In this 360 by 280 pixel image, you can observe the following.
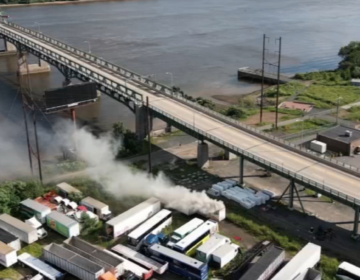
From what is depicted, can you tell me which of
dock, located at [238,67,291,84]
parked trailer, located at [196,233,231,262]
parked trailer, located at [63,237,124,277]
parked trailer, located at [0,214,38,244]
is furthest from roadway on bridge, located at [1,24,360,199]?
dock, located at [238,67,291,84]

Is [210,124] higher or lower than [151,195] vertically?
higher

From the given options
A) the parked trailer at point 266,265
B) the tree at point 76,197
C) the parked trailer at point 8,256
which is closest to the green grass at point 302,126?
the tree at point 76,197

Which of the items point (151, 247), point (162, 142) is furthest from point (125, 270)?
point (162, 142)

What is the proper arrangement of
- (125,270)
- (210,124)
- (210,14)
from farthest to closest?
(210,14)
(210,124)
(125,270)

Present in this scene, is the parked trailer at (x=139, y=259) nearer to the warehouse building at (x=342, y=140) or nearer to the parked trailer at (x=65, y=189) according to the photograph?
the parked trailer at (x=65, y=189)

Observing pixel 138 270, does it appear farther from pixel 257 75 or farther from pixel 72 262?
pixel 257 75

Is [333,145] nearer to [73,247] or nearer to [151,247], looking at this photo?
[151,247]
